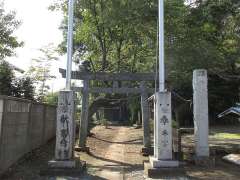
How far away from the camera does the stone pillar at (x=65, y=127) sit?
494 inches

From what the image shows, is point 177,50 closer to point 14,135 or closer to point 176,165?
point 176,165

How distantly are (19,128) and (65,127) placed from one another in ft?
5.00

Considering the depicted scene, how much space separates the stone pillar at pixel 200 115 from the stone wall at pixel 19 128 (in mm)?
6359

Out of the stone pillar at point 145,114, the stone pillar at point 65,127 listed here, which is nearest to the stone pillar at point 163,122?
the stone pillar at point 65,127

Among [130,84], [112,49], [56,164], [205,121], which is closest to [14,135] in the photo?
[56,164]

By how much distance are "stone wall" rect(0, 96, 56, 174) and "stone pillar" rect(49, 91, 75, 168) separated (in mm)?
1308

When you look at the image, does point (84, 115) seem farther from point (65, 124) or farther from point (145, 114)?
point (65, 124)

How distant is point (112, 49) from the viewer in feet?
82.2

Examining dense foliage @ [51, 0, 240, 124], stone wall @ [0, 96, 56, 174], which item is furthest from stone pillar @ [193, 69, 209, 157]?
stone wall @ [0, 96, 56, 174]

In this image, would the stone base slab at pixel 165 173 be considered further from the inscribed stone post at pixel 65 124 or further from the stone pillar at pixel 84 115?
the stone pillar at pixel 84 115

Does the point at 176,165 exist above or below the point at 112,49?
below

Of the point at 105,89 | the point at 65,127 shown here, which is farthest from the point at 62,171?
the point at 105,89

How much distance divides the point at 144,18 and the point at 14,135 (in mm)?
10434

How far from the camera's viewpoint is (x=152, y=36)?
21.0m
